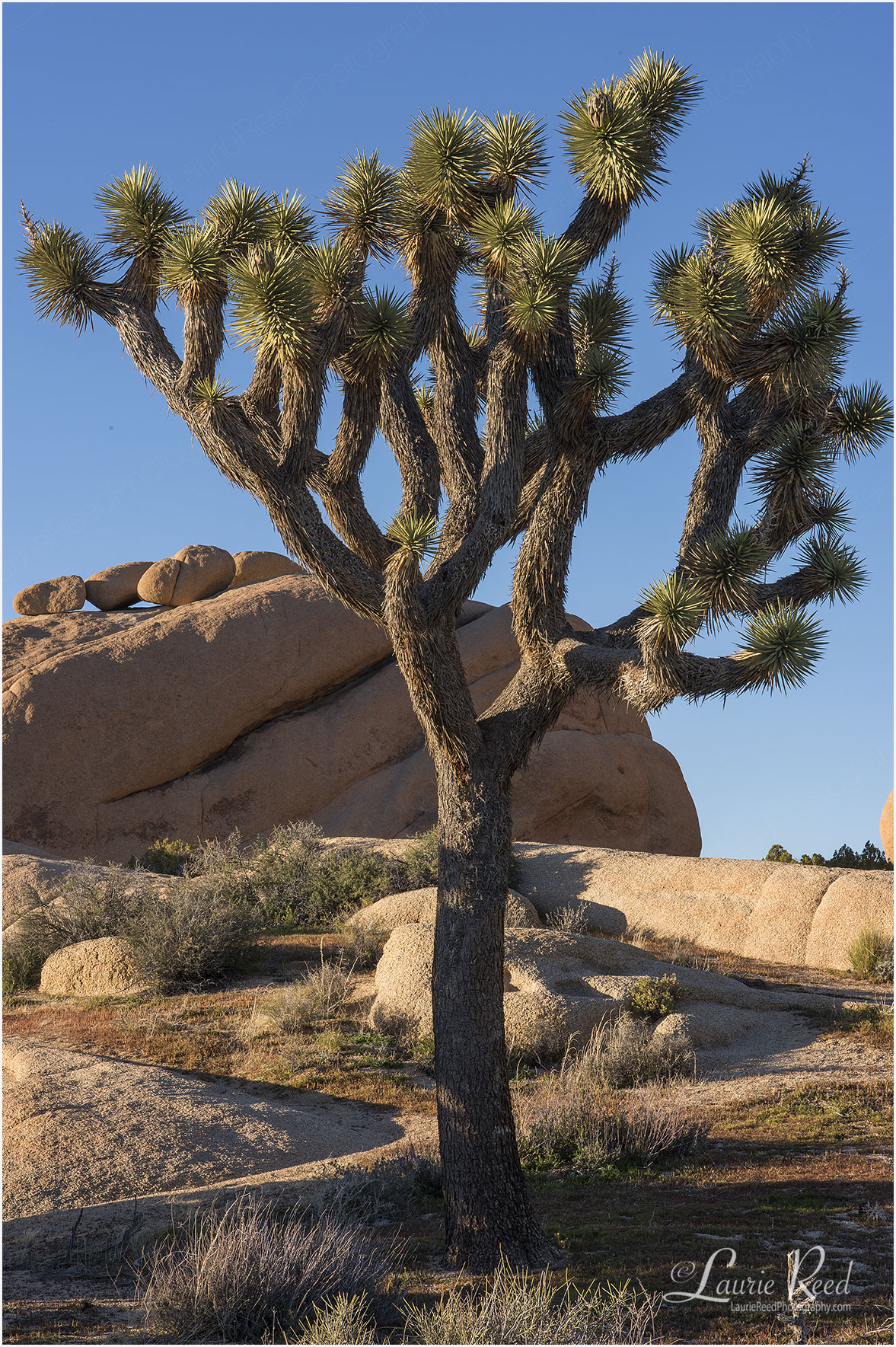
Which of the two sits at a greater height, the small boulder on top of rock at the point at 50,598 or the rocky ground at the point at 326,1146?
the small boulder on top of rock at the point at 50,598

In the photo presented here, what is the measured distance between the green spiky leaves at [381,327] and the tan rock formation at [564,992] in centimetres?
669

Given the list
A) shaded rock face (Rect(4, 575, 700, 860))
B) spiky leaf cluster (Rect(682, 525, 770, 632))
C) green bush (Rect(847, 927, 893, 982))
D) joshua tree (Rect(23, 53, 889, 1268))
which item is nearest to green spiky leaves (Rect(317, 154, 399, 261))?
joshua tree (Rect(23, 53, 889, 1268))

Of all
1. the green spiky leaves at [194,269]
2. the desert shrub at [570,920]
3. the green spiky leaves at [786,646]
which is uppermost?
the green spiky leaves at [194,269]

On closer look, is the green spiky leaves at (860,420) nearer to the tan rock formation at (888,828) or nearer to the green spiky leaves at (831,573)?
the green spiky leaves at (831,573)

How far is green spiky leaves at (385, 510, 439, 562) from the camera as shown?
21.2 ft

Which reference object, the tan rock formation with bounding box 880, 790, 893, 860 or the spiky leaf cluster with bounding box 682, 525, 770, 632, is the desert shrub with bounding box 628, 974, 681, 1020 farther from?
the tan rock formation with bounding box 880, 790, 893, 860

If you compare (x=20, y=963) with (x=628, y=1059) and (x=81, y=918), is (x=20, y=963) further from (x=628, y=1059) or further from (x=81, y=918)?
(x=628, y=1059)

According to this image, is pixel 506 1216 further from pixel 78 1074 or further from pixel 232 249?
pixel 232 249

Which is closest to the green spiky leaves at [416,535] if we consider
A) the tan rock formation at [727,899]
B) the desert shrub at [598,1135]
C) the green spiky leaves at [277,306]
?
the green spiky leaves at [277,306]

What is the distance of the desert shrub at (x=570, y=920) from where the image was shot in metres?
15.9

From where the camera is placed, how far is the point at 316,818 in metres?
24.6
